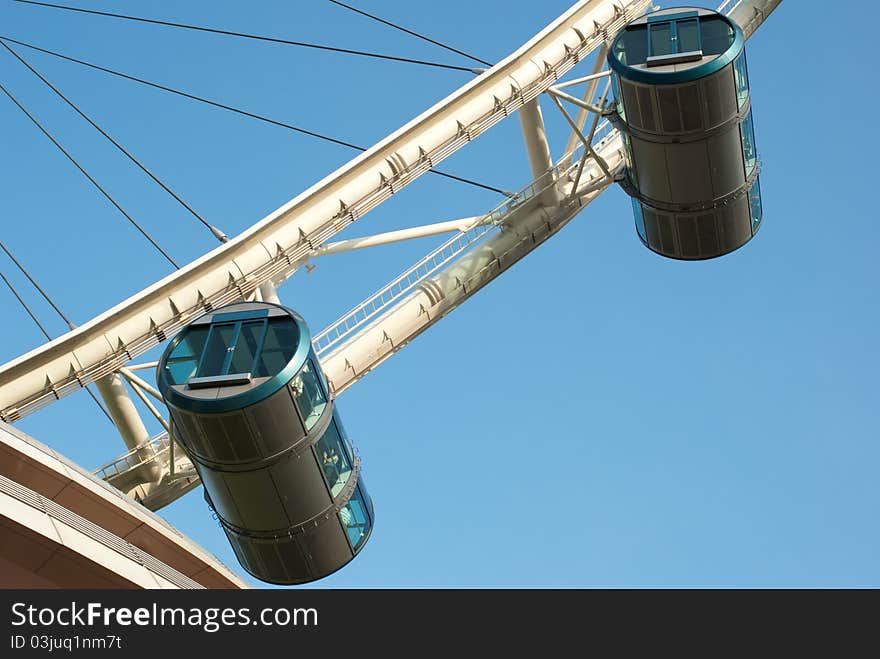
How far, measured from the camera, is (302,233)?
84.1 ft

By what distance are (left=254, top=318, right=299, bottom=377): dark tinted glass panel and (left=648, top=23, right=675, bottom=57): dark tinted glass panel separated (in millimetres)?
7738

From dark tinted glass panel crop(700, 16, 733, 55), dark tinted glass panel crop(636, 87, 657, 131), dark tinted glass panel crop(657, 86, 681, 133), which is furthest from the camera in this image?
dark tinted glass panel crop(700, 16, 733, 55)

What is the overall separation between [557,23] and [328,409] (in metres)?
8.54

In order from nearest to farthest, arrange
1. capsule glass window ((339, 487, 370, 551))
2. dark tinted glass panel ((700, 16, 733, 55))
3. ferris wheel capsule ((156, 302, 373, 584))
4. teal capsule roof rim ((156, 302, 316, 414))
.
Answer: teal capsule roof rim ((156, 302, 316, 414)), ferris wheel capsule ((156, 302, 373, 584)), capsule glass window ((339, 487, 370, 551)), dark tinted glass panel ((700, 16, 733, 55))

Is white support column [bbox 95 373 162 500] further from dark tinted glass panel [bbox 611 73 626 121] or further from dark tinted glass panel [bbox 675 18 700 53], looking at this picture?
dark tinted glass panel [bbox 675 18 700 53]

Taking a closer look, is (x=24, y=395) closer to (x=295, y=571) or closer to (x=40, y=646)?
(x=295, y=571)

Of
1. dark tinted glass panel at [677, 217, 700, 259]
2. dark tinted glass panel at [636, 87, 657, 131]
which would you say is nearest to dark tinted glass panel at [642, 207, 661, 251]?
dark tinted glass panel at [677, 217, 700, 259]

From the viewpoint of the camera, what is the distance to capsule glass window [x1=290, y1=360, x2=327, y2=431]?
23.1 metres

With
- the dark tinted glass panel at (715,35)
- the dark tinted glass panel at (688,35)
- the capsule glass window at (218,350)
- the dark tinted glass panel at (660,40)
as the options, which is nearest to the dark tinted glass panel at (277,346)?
the capsule glass window at (218,350)

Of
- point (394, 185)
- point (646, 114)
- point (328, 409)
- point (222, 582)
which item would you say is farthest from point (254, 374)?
point (646, 114)

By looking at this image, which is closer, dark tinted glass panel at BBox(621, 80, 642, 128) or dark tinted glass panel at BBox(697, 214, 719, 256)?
dark tinted glass panel at BBox(621, 80, 642, 128)

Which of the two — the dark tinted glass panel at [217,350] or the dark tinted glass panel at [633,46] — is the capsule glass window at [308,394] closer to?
the dark tinted glass panel at [217,350]

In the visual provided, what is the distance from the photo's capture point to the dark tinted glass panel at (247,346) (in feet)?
76.1

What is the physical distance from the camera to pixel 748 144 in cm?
2677
